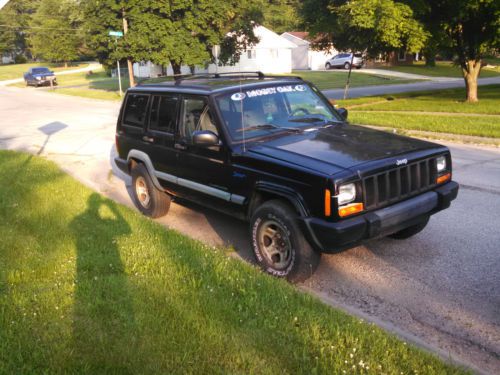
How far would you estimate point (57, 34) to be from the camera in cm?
7438

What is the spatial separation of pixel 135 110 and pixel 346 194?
12.4ft

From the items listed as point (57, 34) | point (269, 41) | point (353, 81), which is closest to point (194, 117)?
point (353, 81)

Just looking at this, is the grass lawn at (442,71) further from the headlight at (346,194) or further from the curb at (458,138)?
the headlight at (346,194)

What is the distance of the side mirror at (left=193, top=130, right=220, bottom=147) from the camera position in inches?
202

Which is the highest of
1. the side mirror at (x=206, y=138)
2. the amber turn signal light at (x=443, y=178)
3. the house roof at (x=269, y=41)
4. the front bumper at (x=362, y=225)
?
the house roof at (x=269, y=41)

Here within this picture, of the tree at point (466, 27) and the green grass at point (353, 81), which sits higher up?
the tree at point (466, 27)

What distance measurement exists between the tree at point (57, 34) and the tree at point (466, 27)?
63419 mm

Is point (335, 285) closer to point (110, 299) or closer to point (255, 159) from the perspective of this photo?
point (255, 159)

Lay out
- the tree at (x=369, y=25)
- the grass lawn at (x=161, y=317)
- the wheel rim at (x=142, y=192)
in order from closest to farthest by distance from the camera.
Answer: the grass lawn at (x=161, y=317), the wheel rim at (x=142, y=192), the tree at (x=369, y=25)

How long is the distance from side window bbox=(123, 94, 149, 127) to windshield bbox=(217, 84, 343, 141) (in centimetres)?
166

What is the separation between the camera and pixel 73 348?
3.41 meters

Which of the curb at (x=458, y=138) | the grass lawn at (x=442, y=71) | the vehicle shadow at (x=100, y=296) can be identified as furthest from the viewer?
the grass lawn at (x=442, y=71)

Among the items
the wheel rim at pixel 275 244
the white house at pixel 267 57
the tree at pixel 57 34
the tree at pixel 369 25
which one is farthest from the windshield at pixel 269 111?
the tree at pixel 57 34

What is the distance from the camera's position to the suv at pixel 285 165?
4.36 metres
